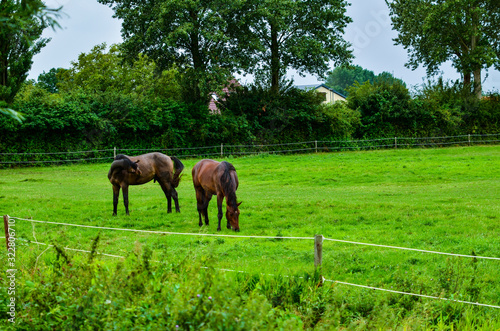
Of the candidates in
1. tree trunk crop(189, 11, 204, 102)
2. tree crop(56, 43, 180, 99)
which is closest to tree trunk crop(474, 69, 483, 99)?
tree trunk crop(189, 11, 204, 102)

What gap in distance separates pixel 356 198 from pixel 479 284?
10.0 metres

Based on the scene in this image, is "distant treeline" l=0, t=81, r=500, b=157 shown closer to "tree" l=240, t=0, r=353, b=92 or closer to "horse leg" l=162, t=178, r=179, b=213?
"tree" l=240, t=0, r=353, b=92

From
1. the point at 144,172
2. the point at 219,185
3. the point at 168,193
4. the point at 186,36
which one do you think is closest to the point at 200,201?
the point at 219,185

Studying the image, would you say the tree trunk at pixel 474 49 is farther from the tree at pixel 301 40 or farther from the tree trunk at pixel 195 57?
the tree trunk at pixel 195 57

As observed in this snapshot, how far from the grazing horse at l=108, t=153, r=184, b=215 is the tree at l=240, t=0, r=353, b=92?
19776 millimetres

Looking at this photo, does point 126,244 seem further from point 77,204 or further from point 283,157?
point 283,157

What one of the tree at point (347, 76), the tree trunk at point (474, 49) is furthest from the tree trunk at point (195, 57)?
the tree at point (347, 76)

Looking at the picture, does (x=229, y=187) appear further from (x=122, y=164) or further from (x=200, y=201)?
(x=122, y=164)

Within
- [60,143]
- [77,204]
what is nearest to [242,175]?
[77,204]

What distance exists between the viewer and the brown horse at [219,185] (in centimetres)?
1224

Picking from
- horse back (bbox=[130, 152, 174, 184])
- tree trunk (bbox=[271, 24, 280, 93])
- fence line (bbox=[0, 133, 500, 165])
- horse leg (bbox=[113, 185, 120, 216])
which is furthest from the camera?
tree trunk (bbox=[271, 24, 280, 93])

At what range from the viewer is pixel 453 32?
134 feet

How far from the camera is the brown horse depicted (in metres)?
12.2

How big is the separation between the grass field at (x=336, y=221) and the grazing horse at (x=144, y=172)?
0.66 metres
